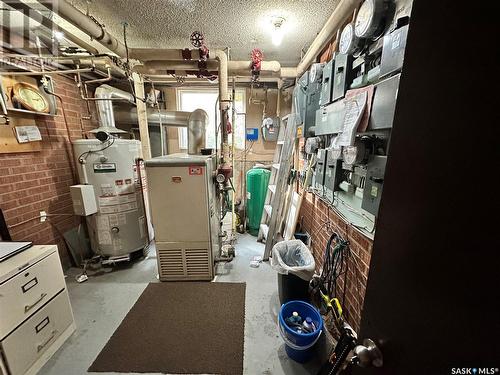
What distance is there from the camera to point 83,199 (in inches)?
85.6

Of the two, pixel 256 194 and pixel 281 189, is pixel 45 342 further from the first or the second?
pixel 256 194

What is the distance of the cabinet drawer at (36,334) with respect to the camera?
4.00 ft

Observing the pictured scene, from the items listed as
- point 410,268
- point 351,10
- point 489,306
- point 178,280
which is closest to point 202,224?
point 178,280

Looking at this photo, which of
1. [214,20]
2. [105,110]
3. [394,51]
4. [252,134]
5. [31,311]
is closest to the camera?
[394,51]

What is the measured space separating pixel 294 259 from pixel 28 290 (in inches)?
79.0

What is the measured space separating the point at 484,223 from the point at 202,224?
2012mm

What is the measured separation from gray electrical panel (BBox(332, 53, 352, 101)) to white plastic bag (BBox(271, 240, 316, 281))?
4.47 ft

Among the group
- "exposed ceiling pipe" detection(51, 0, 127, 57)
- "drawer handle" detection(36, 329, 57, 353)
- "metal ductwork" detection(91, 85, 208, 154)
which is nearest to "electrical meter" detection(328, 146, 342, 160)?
"metal ductwork" detection(91, 85, 208, 154)

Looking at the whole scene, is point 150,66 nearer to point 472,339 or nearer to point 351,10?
point 351,10

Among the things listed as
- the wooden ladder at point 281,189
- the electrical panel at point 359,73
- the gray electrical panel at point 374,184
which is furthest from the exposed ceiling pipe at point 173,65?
the gray electrical panel at point 374,184

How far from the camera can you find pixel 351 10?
4.64 ft

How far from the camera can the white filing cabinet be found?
1.20m

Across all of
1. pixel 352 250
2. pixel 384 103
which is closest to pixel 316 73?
pixel 384 103

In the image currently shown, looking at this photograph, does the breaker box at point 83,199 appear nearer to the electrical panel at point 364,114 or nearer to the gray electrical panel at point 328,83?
the electrical panel at point 364,114
